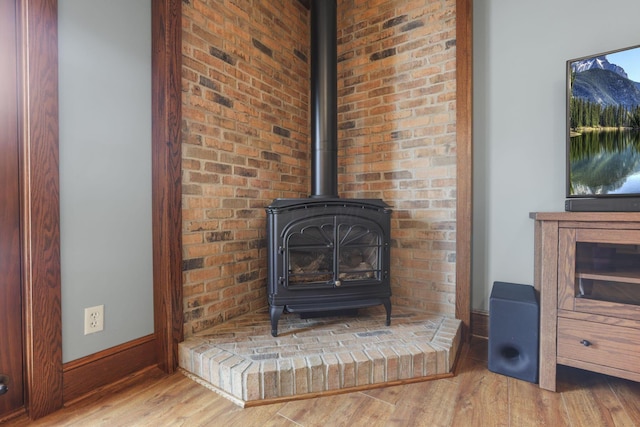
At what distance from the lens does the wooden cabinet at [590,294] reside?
136cm

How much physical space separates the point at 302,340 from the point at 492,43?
2.11 m

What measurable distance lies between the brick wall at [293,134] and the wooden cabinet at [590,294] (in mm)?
656

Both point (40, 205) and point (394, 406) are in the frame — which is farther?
point (394, 406)

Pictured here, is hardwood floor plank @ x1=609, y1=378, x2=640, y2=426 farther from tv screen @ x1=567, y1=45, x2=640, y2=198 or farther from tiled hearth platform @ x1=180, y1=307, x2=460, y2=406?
tv screen @ x1=567, y1=45, x2=640, y2=198

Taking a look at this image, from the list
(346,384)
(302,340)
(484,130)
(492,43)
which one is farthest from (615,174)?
(302,340)

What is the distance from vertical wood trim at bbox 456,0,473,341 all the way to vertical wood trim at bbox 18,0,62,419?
2.10 m

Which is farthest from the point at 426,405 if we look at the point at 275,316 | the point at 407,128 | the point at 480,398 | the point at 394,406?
the point at 407,128

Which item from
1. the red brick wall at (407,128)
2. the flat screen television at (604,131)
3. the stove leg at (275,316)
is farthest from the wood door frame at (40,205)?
the flat screen television at (604,131)

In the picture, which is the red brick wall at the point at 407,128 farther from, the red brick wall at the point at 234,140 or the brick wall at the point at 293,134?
the red brick wall at the point at 234,140

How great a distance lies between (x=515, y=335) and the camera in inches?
61.9

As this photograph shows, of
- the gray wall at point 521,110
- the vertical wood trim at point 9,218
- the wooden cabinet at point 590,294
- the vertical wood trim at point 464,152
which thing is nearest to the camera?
the vertical wood trim at point 9,218

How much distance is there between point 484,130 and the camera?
6.64 ft

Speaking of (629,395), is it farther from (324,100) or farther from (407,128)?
(324,100)

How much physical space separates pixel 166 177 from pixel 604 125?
218 centimetres
